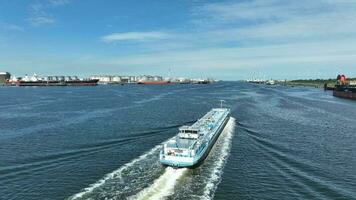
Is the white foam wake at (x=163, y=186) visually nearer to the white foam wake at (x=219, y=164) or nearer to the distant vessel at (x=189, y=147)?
the distant vessel at (x=189, y=147)

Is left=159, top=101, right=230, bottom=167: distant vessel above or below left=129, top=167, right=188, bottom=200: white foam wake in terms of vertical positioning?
above

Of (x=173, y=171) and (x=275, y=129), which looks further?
(x=275, y=129)

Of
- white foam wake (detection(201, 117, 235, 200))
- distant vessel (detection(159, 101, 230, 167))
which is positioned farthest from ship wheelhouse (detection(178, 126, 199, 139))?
white foam wake (detection(201, 117, 235, 200))

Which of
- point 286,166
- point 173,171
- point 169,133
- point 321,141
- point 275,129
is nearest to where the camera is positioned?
point 173,171

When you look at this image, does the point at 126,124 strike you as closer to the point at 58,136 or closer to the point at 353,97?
the point at 58,136

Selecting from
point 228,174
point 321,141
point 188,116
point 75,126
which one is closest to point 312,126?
point 321,141

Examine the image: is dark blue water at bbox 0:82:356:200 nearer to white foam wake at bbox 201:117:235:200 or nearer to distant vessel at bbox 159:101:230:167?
white foam wake at bbox 201:117:235:200

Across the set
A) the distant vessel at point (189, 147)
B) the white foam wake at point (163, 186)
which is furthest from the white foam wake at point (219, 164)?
the white foam wake at point (163, 186)
